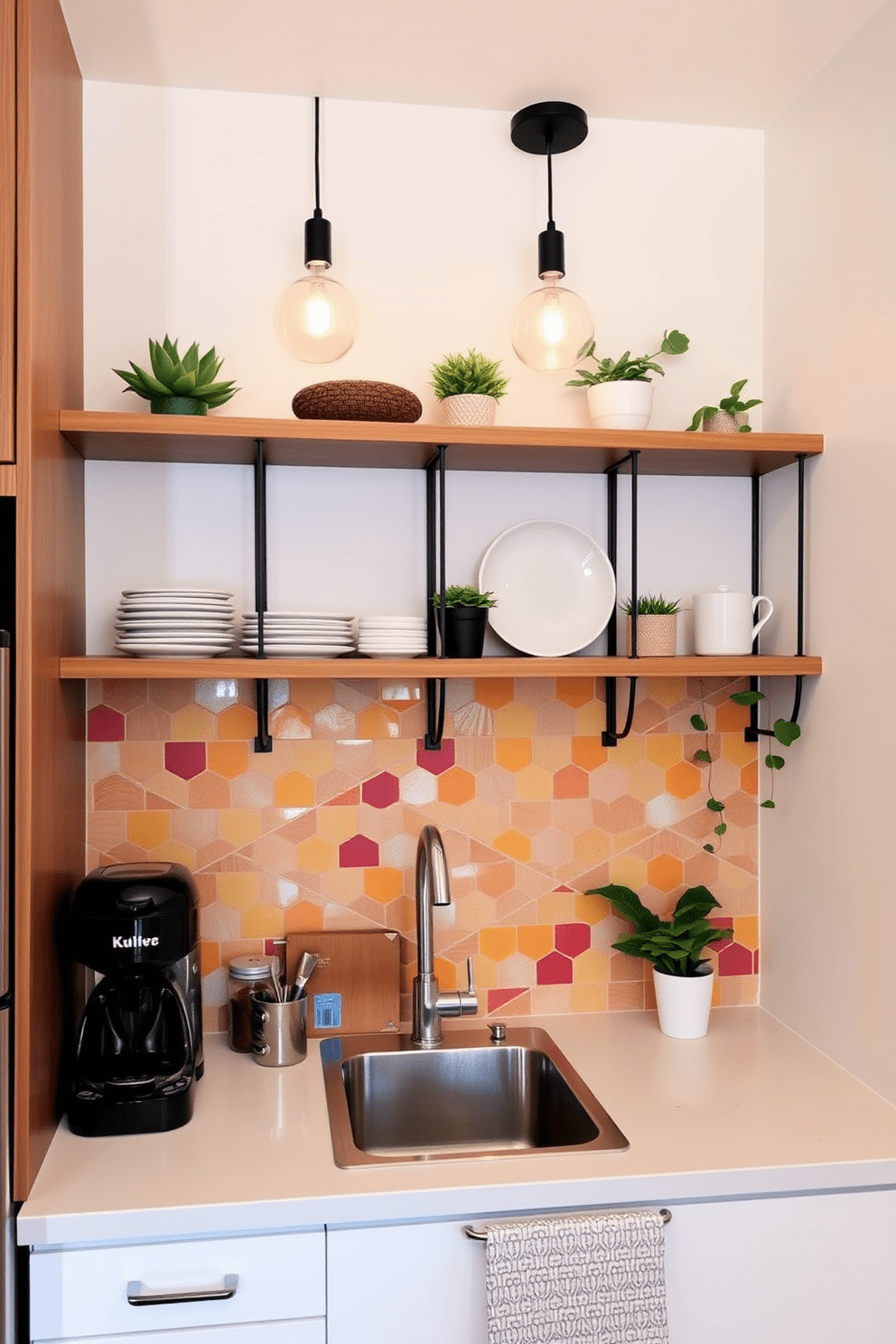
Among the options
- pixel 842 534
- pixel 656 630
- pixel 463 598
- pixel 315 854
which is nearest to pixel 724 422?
pixel 842 534

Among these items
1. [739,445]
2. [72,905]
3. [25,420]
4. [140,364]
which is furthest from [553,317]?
[72,905]

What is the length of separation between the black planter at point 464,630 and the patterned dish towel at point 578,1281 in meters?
0.88

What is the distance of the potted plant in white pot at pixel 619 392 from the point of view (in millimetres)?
1924

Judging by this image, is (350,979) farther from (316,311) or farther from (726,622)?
(316,311)

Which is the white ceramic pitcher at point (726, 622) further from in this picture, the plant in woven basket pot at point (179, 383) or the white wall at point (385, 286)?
the plant in woven basket pot at point (179, 383)

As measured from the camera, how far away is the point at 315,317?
1.90m

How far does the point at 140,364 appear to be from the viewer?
6.47ft

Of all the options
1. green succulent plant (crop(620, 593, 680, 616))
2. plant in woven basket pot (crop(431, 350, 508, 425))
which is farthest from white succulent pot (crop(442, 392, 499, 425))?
green succulent plant (crop(620, 593, 680, 616))

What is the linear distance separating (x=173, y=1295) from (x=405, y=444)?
4.28 feet

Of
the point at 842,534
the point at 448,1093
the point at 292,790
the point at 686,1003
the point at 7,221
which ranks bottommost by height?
the point at 448,1093

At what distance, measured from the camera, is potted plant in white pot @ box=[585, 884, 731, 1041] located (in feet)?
6.56

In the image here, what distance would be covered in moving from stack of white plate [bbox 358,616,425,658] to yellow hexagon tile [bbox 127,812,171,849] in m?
0.53

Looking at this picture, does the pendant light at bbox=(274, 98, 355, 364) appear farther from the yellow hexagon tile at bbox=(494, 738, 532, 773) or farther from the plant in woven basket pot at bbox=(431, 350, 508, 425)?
the yellow hexagon tile at bbox=(494, 738, 532, 773)

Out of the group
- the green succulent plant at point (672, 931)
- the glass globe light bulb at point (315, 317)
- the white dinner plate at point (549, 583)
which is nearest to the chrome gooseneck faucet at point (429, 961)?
the green succulent plant at point (672, 931)
